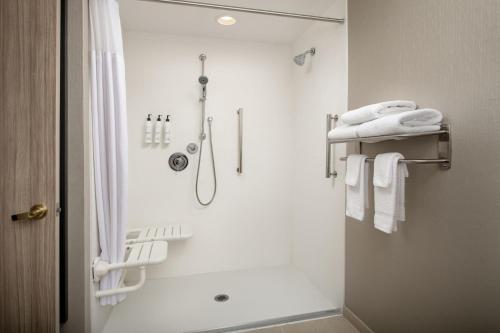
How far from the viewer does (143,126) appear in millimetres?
2439

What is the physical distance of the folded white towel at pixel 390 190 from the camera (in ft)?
4.12

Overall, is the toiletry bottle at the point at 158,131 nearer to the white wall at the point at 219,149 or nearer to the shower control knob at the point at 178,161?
the white wall at the point at 219,149

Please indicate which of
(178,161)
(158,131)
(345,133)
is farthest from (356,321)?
(158,131)

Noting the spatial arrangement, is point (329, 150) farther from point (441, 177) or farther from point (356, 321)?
point (356, 321)

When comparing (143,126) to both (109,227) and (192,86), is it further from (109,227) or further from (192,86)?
(109,227)

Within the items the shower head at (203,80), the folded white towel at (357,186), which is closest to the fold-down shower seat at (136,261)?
the folded white towel at (357,186)

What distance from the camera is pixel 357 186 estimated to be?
1525 millimetres

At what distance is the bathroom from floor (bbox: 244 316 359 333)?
0.03 metres

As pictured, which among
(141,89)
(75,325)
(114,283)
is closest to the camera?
(75,325)

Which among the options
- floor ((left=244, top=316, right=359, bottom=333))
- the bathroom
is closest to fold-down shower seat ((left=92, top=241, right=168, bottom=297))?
the bathroom

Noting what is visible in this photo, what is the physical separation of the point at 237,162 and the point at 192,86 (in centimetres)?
86

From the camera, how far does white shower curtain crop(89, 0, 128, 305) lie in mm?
1510

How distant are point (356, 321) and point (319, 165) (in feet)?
3.82

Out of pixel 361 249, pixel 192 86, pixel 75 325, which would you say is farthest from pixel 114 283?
pixel 192 86
